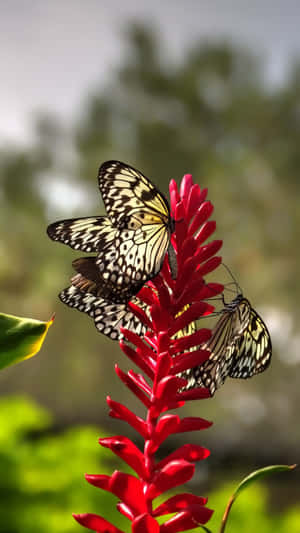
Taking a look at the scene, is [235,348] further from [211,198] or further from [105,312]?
[211,198]

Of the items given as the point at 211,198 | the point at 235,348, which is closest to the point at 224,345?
the point at 235,348

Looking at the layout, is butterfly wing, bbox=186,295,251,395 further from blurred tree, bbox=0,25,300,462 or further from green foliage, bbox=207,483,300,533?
blurred tree, bbox=0,25,300,462

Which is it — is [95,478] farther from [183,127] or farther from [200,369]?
[183,127]

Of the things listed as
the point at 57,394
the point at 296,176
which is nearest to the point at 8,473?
the point at 57,394

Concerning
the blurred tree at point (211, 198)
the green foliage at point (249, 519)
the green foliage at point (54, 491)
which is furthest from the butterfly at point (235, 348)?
the blurred tree at point (211, 198)

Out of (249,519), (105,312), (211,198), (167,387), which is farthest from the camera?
(211,198)

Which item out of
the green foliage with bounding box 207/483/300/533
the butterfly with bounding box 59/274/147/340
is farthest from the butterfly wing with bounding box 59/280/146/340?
the green foliage with bounding box 207/483/300/533

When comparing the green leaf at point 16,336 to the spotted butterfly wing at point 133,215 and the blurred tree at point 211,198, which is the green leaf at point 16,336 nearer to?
the spotted butterfly wing at point 133,215
